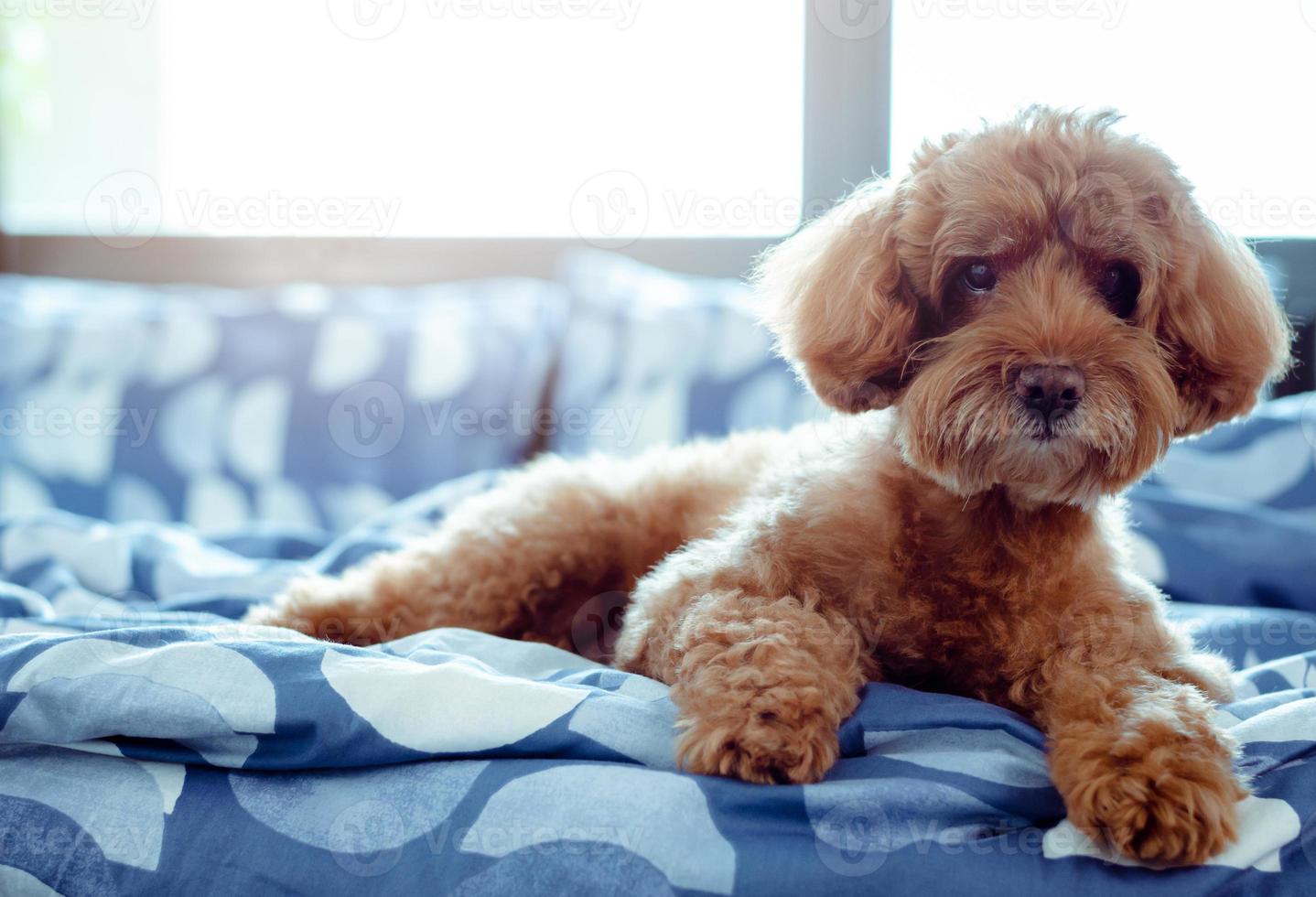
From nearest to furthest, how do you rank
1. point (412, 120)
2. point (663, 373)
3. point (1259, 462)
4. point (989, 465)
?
point (989, 465), point (1259, 462), point (663, 373), point (412, 120)

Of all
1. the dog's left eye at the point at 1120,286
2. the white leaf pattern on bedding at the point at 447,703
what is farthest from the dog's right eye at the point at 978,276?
the white leaf pattern on bedding at the point at 447,703

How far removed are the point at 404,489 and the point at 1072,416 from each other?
6.98 feet

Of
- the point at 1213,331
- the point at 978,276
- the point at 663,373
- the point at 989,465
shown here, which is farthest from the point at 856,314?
the point at 663,373

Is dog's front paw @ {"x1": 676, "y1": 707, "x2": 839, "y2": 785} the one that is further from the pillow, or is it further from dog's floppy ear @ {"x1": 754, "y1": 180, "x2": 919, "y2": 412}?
the pillow

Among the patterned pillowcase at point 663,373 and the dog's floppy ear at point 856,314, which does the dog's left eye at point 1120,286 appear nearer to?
the dog's floppy ear at point 856,314

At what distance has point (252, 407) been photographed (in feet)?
9.67

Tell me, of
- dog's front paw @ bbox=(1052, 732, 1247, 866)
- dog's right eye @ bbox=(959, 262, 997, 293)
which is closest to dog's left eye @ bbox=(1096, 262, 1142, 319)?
dog's right eye @ bbox=(959, 262, 997, 293)

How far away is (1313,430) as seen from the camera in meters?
2.33

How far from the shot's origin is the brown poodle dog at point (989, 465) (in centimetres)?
125

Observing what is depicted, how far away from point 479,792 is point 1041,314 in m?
0.98

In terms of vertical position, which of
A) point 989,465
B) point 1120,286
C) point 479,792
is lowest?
point 479,792

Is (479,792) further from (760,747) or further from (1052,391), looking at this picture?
(1052,391)

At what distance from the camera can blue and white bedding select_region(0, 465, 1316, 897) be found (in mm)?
1072

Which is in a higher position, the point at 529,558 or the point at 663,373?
the point at 663,373
